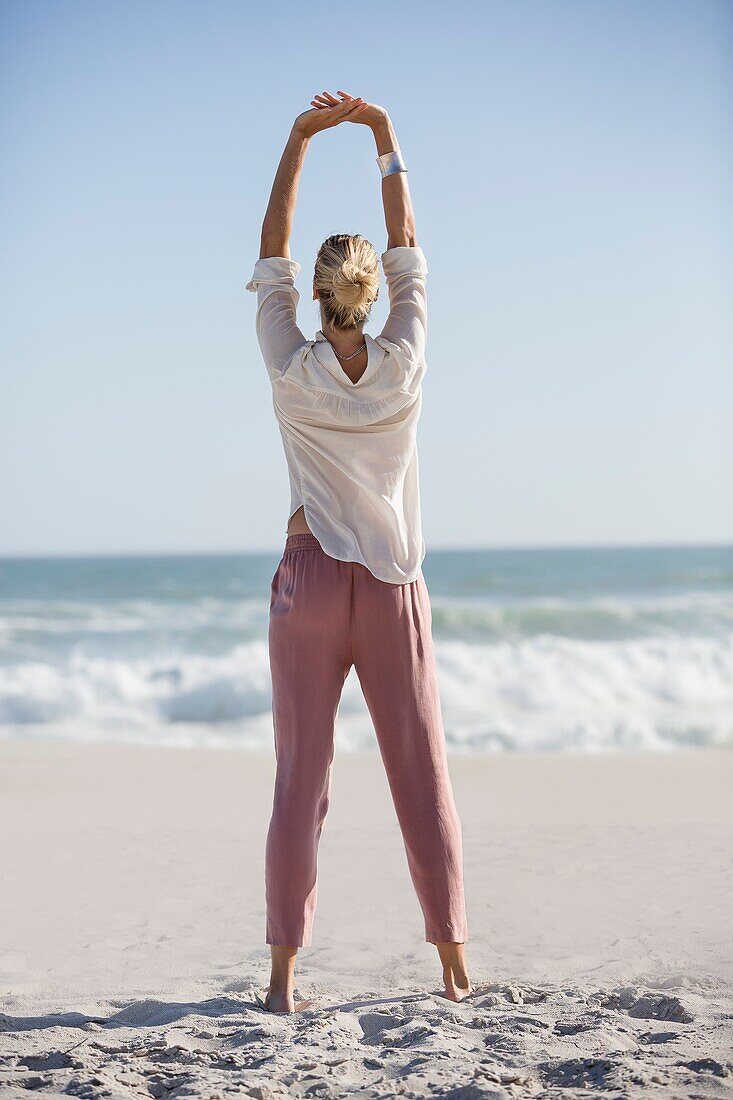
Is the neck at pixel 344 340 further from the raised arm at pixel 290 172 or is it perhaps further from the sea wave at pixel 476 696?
the sea wave at pixel 476 696

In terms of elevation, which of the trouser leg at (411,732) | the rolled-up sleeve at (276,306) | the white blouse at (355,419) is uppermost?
the rolled-up sleeve at (276,306)

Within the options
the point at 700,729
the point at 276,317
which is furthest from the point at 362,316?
the point at 700,729

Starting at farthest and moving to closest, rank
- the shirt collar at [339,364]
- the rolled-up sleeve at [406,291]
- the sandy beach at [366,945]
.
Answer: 1. the rolled-up sleeve at [406,291]
2. the shirt collar at [339,364]
3. the sandy beach at [366,945]

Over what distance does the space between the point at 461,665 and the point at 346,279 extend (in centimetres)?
1108

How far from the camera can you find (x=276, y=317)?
2793 mm

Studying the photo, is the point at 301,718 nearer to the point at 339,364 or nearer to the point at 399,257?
the point at 339,364

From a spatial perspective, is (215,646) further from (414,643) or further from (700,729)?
(414,643)

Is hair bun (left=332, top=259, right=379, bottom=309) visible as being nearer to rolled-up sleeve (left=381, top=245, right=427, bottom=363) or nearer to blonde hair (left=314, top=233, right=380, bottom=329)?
blonde hair (left=314, top=233, right=380, bottom=329)

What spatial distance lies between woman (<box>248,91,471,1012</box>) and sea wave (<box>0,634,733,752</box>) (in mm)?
5523

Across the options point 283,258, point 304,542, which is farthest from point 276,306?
point 304,542

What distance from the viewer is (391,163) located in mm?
2885

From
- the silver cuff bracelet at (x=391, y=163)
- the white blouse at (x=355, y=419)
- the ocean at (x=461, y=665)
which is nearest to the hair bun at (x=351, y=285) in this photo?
the white blouse at (x=355, y=419)

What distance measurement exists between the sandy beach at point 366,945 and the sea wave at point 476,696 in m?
2.66

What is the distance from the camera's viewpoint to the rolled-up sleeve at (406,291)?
2811mm
